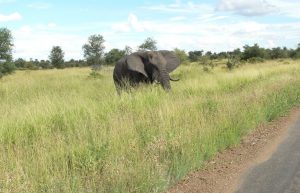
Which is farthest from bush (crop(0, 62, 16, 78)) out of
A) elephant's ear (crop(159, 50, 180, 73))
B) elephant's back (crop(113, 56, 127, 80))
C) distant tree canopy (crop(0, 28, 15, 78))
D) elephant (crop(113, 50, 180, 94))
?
elephant's ear (crop(159, 50, 180, 73))

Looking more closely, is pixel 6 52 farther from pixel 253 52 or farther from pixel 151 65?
pixel 253 52

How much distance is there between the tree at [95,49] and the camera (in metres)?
62.5

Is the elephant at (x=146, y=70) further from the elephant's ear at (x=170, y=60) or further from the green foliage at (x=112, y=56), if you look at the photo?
the green foliage at (x=112, y=56)

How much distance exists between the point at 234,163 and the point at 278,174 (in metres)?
0.89

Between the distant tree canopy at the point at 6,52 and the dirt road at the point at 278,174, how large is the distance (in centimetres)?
2272

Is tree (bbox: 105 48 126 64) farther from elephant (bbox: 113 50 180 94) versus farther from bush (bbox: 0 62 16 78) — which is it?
elephant (bbox: 113 50 180 94)

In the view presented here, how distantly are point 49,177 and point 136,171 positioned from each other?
3.54 ft

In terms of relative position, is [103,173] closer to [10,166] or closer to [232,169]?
[10,166]

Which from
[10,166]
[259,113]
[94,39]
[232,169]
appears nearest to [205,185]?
[232,169]

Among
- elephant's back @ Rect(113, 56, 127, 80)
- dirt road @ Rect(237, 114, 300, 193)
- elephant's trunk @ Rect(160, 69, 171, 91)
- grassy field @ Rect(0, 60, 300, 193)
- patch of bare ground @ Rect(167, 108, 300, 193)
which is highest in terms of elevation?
elephant's back @ Rect(113, 56, 127, 80)

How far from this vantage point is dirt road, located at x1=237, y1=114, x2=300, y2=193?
6.43 m

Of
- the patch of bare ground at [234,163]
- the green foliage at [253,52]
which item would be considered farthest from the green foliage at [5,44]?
the green foliage at [253,52]

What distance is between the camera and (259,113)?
11.2m

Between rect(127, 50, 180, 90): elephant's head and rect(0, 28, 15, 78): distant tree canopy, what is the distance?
15.0 m
